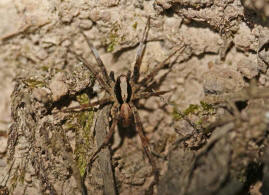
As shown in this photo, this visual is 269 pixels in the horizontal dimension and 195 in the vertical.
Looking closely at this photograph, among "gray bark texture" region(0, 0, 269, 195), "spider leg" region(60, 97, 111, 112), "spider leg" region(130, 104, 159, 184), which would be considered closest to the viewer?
"gray bark texture" region(0, 0, 269, 195)

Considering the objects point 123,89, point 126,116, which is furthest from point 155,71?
point 126,116

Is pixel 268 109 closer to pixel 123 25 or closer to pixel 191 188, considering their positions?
pixel 191 188

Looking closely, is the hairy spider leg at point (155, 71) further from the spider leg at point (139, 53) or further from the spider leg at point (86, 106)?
the spider leg at point (86, 106)

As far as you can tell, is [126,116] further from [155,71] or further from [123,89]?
[155,71]

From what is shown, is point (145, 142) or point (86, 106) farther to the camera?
point (145, 142)

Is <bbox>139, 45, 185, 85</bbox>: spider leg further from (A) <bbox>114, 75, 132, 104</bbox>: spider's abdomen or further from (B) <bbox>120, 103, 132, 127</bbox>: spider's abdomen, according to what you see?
(B) <bbox>120, 103, 132, 127</bbox>: spider's abdomen

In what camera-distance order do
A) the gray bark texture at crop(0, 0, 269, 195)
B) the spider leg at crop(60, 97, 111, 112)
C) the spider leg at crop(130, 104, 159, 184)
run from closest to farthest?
the gray bark texture at crop(0, 0, 269, 195)
the spider leg at crop(60, 97, 111, 112)
the spider leg at crop(130, 104, 159, 184)

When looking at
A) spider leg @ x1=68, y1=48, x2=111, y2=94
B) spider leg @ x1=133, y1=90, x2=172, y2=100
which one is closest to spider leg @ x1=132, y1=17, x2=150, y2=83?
spider leg @ x1=133, y1=90, x2=172, y2=100
